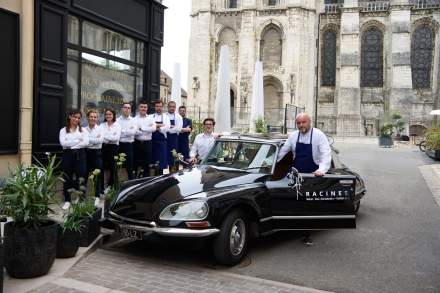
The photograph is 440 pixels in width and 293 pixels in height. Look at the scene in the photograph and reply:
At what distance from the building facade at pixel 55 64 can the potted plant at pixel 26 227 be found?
2.25 m

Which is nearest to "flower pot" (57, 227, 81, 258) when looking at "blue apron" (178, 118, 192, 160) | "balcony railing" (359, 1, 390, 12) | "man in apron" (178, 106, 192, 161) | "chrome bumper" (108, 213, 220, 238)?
"chrome bumper" (108, 213, 220, 238)

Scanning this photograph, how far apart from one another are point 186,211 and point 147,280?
2.72 feet

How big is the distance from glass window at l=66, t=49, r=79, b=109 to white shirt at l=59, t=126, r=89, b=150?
5.16 ft

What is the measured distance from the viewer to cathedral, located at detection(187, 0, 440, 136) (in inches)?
1512

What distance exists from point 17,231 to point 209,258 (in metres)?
2.19

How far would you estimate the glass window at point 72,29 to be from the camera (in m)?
8.45

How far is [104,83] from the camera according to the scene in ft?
31.6

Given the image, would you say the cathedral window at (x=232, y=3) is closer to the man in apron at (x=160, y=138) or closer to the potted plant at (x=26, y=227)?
the man in apron at (x=160, y=138)

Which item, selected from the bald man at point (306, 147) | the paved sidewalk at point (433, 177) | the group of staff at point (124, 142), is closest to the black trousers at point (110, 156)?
the group of staff at point (124, 142)

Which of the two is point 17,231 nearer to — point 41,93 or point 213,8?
point 41,93

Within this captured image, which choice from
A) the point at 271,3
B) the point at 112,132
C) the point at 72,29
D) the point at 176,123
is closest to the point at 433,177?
the point at 176,123

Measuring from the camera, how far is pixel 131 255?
5.35 metres

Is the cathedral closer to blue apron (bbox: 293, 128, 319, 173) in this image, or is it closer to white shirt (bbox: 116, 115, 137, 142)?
white shirt (bbox: 116, 115, 137, 142)

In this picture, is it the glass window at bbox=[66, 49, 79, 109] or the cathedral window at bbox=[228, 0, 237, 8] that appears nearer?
the glass window at bbox=[66, 49, 79, 109]
